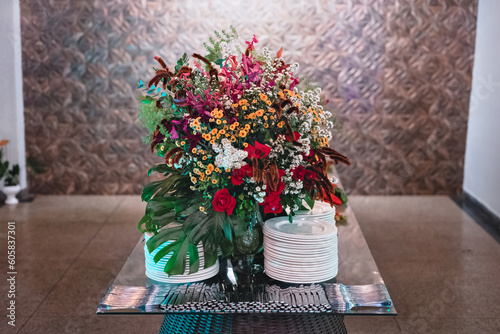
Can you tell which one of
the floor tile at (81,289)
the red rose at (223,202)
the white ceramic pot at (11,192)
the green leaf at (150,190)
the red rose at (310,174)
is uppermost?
the red rose at (310,174)

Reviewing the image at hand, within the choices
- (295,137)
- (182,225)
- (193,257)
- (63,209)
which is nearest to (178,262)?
(193,257)

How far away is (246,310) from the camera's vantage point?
1.83 meters

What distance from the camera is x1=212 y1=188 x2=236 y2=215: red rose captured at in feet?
6.40

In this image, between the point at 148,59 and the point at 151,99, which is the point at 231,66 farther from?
the point at 148,59

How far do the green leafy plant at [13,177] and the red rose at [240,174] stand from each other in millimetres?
4452

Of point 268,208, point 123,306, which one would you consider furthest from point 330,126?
point 123,306

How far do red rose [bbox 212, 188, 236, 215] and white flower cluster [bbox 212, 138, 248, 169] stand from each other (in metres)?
0.10

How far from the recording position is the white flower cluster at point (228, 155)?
1889mm

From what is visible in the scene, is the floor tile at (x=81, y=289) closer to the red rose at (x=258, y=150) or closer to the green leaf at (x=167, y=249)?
the green leaf at (x=167, y=249)

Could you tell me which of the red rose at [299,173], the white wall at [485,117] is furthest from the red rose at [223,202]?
the white wall at [485,117]

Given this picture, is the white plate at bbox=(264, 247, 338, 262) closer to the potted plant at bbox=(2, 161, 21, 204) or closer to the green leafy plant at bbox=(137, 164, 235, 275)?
the green leafy plant at bbox=(137, 164, 235, 275)

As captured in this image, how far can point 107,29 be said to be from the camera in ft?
19.3

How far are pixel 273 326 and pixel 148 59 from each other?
4.50 m

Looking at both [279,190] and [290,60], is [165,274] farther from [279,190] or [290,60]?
[290,60]
